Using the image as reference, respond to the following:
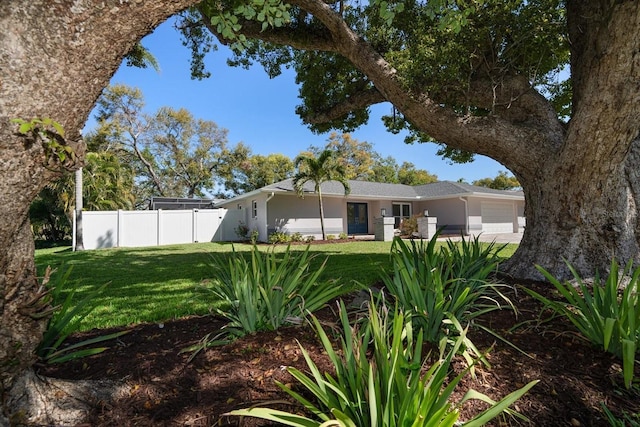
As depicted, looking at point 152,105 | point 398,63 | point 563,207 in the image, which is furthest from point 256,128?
point 563,207

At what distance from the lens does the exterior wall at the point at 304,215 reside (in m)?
18.4

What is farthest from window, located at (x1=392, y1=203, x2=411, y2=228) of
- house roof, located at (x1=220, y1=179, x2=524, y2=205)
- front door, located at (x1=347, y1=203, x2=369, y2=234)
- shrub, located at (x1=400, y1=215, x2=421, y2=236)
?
shrub, located at (x1=400, y1=215, x2=421, y2=236)

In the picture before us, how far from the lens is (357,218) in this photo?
2219cm

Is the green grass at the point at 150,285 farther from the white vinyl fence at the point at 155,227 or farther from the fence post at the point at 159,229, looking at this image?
the fence post at the point at 159,229

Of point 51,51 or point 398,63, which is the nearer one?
point 51,51

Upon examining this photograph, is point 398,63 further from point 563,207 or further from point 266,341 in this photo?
point 266,341

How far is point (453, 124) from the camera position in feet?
16.5

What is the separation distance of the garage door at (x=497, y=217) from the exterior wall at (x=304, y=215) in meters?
9.58

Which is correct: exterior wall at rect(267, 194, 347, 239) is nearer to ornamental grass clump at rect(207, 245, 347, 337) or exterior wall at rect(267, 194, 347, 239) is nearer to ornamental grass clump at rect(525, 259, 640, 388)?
ornamental grass clump at rect(207, 245, 347, 337)

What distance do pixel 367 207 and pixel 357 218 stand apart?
1160mm

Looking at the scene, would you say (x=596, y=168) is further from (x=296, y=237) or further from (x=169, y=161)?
(x=169, y=161)

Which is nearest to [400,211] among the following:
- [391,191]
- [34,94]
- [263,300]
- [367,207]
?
[391,191]

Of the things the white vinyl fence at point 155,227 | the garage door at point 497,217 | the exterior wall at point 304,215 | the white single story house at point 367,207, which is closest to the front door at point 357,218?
the white single story house at point 367,207

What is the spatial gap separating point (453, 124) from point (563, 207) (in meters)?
1.90
